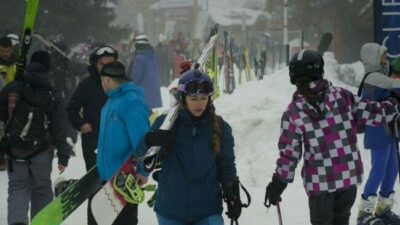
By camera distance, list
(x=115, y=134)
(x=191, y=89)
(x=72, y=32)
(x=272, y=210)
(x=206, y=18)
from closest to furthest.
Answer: (x=191, y=89)
(x=115, y=134)
(x=272, y=210)
(x=72, y=32)
(x=206, y=18)

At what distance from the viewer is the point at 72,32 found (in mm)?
23625

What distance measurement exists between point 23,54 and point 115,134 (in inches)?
65.1

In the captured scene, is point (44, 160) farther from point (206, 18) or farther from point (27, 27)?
point (206, 18)

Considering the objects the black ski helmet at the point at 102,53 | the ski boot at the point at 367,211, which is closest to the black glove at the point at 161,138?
the black ski helmet at the point at 102,53

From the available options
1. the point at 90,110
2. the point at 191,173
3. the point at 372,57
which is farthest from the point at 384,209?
the point at 90,110

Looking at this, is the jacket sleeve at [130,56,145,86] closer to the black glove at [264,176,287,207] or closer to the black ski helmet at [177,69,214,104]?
the black glove at [264,176,287,207]

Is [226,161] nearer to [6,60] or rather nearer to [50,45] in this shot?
[6,60]

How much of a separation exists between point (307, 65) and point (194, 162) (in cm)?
115

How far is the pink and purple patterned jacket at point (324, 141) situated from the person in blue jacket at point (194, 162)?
2.01 ft

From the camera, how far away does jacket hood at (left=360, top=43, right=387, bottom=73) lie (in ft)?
20.7

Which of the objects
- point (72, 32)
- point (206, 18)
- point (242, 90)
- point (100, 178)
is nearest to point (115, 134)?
point (100, 178)

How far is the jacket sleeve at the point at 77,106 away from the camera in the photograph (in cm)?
636

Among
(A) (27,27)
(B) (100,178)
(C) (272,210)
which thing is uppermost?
(A) (27,27)

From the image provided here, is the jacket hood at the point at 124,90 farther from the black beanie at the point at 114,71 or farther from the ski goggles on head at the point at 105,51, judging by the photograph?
the ski goggles on head at the point at 105,51
